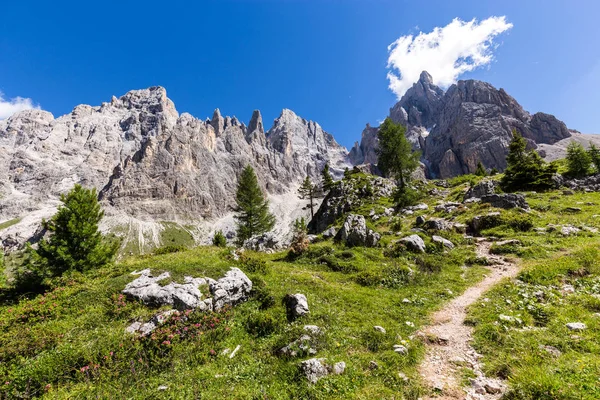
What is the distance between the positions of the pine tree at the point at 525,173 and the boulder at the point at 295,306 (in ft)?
123

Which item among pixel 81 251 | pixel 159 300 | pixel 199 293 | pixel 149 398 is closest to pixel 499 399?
pixel 149 398

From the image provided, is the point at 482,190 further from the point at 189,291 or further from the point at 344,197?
the point at 189,291

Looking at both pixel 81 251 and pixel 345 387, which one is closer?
pixel 345 387

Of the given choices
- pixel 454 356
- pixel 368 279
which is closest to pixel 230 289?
pixel 368 279

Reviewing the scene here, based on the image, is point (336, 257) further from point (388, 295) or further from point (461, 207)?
point (461, 207)

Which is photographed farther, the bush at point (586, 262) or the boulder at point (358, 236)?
the boulder at point (358, 236)

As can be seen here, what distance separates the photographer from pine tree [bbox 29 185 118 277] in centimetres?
1952

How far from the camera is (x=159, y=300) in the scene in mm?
11375

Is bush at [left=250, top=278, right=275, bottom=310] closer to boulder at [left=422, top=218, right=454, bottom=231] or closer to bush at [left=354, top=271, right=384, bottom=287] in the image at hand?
bush at [left=354, top=271, right=384, bottom=287]

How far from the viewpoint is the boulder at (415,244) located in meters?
19.2

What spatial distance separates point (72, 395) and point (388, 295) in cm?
1298

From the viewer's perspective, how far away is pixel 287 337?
370 inches

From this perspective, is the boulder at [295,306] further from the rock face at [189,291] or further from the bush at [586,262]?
the bush at [586,262]

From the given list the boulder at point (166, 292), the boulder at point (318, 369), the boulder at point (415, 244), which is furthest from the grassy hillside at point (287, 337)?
the boulder at point (415, 244)
